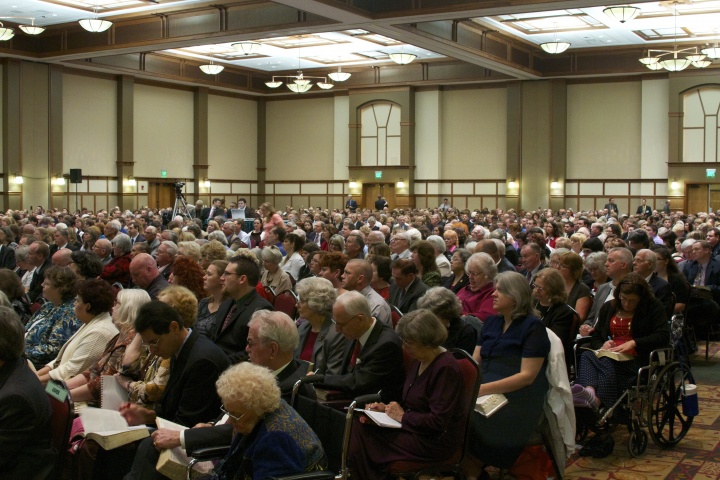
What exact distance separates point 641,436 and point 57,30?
19.6m

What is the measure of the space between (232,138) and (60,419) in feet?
87.0

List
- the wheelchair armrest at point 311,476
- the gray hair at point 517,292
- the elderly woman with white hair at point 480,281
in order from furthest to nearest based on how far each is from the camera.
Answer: the elderly woman with white hair at point 480,281 → the gray hair at point 517,292 → the wheelchair armrest at point 311,476

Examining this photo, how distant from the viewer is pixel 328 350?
15.4 feet

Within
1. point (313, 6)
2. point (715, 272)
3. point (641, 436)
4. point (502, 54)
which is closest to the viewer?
point (641, 436)

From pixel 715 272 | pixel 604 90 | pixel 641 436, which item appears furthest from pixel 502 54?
pixel 641 436

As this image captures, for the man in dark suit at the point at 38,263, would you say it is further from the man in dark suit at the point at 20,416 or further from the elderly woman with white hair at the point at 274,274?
the man in dark suit at the point at 20,416

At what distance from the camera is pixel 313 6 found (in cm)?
1521

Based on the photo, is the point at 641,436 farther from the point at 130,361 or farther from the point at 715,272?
the point at 715,272

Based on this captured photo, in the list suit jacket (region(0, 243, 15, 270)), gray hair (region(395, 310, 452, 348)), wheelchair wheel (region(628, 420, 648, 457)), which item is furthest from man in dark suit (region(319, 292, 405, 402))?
suit jacket (region(0, 243, 15, 270))

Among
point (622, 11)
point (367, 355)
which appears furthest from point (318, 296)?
point (622, 11)

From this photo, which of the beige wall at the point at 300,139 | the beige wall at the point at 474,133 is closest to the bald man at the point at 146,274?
the beige wall at the point at 474,133

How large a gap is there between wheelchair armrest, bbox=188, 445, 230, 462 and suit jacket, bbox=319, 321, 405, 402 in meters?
0.96

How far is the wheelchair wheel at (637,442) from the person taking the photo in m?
5.04

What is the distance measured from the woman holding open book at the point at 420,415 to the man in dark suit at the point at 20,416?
137 centimetres
